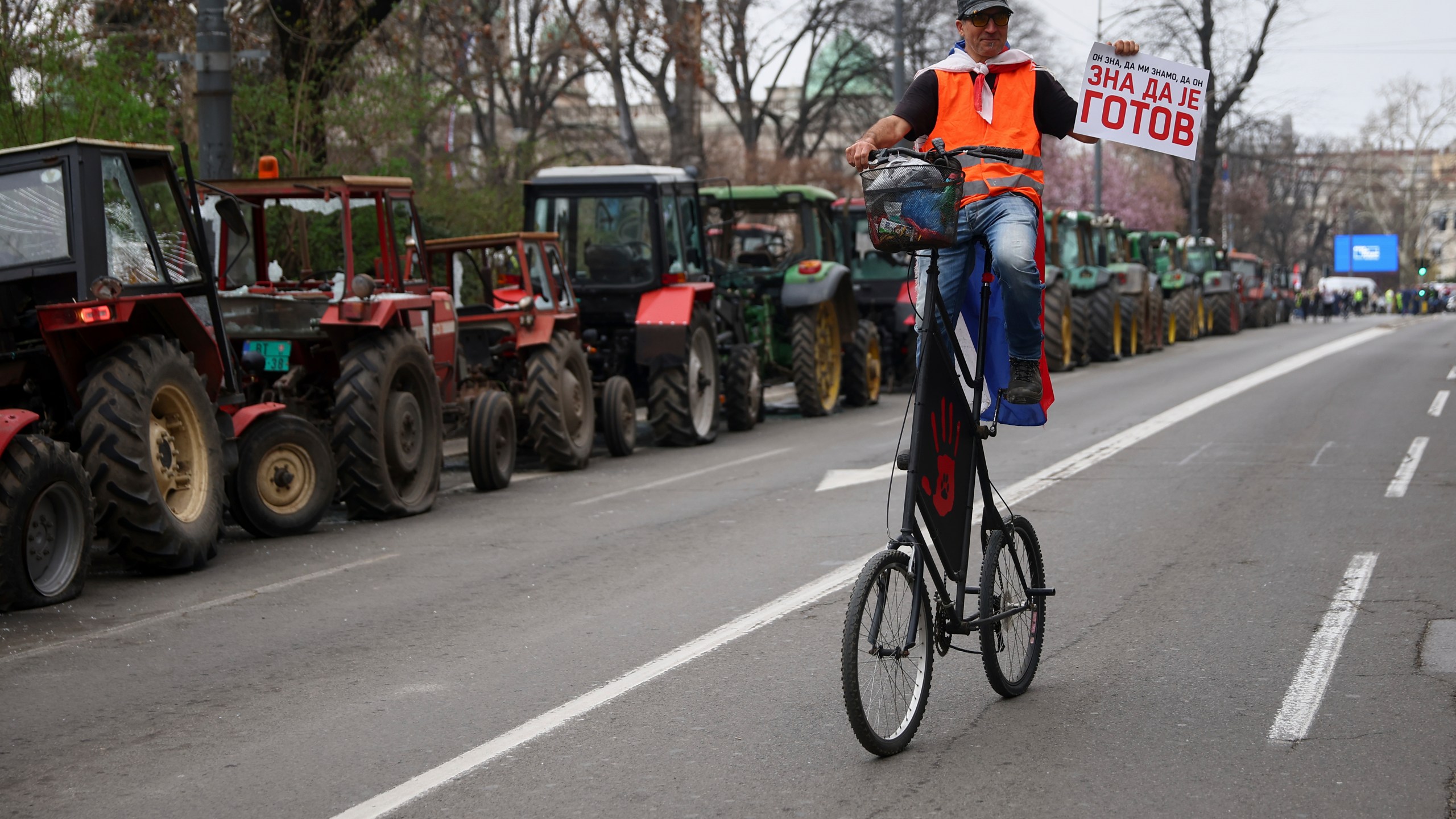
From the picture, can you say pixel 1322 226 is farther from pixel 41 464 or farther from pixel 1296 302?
pixel 41 464

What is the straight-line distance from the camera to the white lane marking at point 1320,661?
5586 millimetres

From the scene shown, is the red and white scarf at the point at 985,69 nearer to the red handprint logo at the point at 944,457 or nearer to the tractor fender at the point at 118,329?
the red handprint logo at the point at 944,457

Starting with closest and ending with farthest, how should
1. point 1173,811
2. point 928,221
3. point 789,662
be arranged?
point 1173,811 < point 928,221 < point 789,662

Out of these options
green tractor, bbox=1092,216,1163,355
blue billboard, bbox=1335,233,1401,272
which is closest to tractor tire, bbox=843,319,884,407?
green tractor, bbox=1092,216,1163,355

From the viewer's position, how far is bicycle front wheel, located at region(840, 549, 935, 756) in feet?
16.0

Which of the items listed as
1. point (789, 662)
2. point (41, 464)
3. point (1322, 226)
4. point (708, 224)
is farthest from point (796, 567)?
point (1322, 226)

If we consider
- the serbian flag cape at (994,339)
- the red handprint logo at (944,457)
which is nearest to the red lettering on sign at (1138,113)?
the serbian flag cape at (994,339)

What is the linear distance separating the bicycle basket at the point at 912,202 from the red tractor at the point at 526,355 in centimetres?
805

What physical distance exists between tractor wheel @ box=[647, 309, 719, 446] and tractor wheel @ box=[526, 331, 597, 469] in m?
1.28

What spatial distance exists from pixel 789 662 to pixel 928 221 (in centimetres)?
213

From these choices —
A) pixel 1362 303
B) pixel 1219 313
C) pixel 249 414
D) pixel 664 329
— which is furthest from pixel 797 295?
pixel 1362 303

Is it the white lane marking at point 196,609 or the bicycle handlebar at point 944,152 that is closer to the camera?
the bicycle handlebar at point 944,152

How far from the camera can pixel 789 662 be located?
6586 millimetres

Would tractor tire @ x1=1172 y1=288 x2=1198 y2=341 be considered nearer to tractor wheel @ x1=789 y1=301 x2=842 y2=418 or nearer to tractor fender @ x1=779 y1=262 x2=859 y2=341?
tractor wheel @ x1=789 y1=301 x2=842 y2=418
